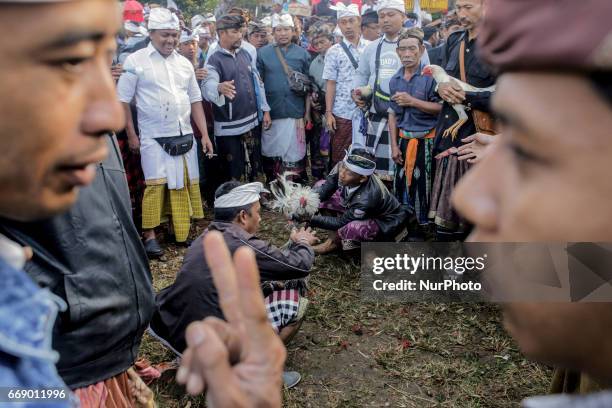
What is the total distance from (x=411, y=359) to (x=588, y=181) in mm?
3437

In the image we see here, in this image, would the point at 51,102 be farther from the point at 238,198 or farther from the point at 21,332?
the point at 238,198

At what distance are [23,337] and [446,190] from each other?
13.2 feet

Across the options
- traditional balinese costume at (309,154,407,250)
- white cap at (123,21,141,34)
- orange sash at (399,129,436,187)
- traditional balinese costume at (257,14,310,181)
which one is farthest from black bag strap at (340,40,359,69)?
white cap at (123,21,141,34)

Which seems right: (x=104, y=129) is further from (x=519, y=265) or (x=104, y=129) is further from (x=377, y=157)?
(x=377, y=157)

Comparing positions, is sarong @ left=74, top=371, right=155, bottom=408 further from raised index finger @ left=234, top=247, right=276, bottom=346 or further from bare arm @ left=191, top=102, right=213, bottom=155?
bare arm @ left=191, top=102, right=213, bottom=155

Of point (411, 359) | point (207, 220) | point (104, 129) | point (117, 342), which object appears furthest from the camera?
point (207, 220)

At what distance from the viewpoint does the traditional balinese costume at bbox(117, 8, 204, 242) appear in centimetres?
511

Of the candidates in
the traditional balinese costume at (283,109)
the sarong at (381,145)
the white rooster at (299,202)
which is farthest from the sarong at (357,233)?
the traditional balinese costume at (283,109)

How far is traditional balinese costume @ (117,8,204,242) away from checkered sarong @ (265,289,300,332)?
2.16 meters

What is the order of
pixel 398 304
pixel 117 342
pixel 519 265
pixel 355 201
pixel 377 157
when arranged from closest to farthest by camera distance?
pixel 519 265 → pixel 117 342 → pixel 398 304 → pixel 355 201 → pixel 377 157

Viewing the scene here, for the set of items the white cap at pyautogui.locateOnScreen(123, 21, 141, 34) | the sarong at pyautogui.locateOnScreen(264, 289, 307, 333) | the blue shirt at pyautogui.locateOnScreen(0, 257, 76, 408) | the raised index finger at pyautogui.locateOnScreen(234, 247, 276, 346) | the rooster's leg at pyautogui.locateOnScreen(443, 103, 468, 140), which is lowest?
the sarong at pyautogui.locateOnScreen(264, 289, 307, 333)

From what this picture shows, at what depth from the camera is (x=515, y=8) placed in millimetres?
731

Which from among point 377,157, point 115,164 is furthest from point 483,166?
point 377,157

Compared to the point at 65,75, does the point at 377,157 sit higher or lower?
lower
